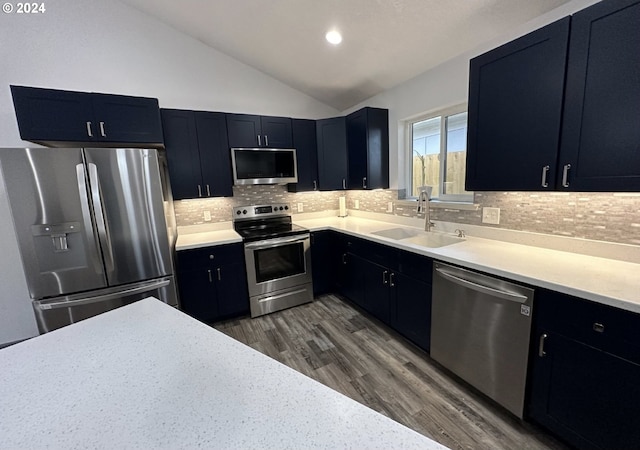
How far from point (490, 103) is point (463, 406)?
200 centimetres

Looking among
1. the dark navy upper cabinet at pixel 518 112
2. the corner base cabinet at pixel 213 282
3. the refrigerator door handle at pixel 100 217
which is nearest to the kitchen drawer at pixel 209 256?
the corner base cabinet at pixel 213 282

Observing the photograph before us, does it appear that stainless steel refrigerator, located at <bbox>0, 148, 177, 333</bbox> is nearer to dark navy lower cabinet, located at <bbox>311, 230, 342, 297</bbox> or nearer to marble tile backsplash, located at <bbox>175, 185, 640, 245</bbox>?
marble tile backsplash, located at <bbox>175, 185, 640, 245</bbox>

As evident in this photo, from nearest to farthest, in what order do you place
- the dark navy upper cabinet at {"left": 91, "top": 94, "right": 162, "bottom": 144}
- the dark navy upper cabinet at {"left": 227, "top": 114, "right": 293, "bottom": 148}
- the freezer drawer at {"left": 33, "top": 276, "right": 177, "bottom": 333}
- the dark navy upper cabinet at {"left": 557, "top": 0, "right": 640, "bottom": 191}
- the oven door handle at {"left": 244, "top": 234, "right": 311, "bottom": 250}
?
the dark navy upper cabinet at {"left": 557, "top": 0, "right": 640, "bottom": 191}, the freezer drawer at {"left": 33, "top": 276, "right": 177, "bottom": 333}, the dark navy upper cabinet at {"left": 91, "top": 94, "right": 162, "bottom": 144}, the oven door handle at {"left": 244, "top": 234, "right": 311, "bottom": 250}, the dark navy upper cabinet at {"left": 227, "top": 114, "right": 293, "bottom": 148}

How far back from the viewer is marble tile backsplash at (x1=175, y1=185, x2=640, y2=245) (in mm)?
1491

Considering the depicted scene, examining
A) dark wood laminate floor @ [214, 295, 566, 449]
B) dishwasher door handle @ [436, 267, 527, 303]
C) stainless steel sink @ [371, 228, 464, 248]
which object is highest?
stainless steel sink @ [371, 228, 464, 248]

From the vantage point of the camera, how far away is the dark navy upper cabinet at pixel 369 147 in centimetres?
296

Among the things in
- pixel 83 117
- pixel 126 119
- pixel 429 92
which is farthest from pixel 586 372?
pixel 83 117

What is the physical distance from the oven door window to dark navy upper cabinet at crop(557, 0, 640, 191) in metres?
2.40


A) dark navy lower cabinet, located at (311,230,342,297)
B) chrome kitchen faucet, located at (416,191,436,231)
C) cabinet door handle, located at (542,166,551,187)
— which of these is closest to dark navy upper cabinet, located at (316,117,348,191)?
dark navy lower cabinet, located at (311,230,342,297)

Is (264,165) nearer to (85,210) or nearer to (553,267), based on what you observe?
(85,210)

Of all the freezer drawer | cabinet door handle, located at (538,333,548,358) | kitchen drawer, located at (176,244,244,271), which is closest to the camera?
cabinet door handle, located at (538,333,548,358)

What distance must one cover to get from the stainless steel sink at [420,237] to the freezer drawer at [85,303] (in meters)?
2.20

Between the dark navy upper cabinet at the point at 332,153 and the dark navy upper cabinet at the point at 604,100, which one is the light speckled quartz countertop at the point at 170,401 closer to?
the dark navy upper cabinet at the point at 604,100

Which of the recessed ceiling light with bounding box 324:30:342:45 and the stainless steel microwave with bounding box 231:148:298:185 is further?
the stainless steel microwave with bounding box 231:148:298:185
